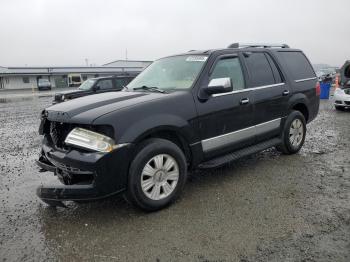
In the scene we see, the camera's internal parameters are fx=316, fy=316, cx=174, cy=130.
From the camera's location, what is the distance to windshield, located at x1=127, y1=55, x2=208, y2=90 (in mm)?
4359

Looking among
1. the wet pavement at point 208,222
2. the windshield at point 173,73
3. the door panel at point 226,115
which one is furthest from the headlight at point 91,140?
the windshield at point 173,73

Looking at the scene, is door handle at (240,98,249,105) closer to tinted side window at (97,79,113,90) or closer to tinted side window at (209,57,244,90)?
tinted side window at (209,57,244,90)

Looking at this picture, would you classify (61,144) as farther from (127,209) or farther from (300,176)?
(300,176)

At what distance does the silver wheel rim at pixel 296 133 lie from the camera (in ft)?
18.6

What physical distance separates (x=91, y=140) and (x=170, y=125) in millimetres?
934

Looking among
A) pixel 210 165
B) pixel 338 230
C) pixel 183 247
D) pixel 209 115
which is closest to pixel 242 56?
pixel 209 115

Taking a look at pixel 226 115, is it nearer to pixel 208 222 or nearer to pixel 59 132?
pixel 208 222

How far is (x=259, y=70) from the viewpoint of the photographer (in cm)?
511

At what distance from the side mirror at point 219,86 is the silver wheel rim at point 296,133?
2.18 metres

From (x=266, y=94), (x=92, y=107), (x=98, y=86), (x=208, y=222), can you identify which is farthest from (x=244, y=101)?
(x=98, y=86)

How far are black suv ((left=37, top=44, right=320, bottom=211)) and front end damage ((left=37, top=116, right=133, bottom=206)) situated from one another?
0.03 feet

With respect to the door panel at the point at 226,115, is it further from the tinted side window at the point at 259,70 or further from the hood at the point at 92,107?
the hood at the point at 92,107

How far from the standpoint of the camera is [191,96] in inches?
160

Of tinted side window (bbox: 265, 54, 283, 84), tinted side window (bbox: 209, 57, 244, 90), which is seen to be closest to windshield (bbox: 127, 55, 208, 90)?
tinted side window (bbox: 209, 57, 244, 90)
